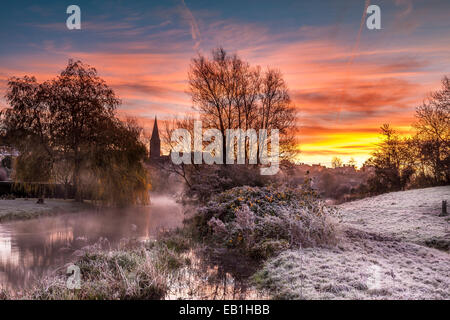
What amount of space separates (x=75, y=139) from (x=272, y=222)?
1671 cm

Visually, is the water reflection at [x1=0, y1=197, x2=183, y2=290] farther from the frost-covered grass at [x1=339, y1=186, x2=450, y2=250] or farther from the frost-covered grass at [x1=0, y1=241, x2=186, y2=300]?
the frost-covered grass at [x1=339, y1=186, x2=450, y2=250]

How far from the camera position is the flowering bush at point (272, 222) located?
7934 millimetres

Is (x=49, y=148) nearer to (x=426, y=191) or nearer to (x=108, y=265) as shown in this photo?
(x=108, y=265)

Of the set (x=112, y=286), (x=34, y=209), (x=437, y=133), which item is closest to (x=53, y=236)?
(x=34, y=209)

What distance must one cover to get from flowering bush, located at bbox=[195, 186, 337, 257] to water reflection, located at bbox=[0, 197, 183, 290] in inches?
104

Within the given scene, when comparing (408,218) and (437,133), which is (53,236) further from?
(437,133)

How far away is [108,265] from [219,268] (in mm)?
2212

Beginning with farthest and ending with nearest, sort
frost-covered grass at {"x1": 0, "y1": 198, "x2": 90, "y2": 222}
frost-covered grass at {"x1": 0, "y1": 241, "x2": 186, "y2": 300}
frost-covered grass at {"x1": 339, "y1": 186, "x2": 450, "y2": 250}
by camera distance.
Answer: frost-covered grass at {"x1": 0, "y1": 198, "x2": 90, "y2": 222} < frost-covered grass at {"x1": 339, "y1": 186, "x2": 450, "y2": 250} < frost-covered grass at {"x1": 0, "y1": 241, "x2": 186, "y2": 300}

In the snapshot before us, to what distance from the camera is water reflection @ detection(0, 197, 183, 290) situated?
7.40m

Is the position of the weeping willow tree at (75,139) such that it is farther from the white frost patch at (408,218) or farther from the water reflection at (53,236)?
the white frost patch at (408,218)

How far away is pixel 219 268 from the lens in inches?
271

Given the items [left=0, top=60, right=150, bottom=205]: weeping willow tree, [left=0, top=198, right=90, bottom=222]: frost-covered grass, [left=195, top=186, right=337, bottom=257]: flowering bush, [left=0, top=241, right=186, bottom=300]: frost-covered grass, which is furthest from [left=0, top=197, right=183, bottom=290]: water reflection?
[left=195, top=186, right=337, bottom=257]: flowering bush

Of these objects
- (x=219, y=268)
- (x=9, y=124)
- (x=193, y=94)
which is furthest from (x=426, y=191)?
(x=9, y=124)

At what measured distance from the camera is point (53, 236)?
11898 millimetres
